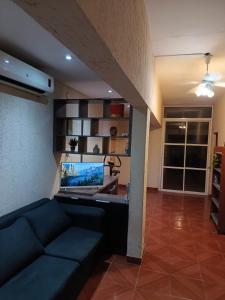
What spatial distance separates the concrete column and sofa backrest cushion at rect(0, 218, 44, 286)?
1209mm

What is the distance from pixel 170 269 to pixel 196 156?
4623 mm

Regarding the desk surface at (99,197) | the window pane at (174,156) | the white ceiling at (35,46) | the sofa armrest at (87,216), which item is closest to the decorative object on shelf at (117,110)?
the white ceiling at (35,46)

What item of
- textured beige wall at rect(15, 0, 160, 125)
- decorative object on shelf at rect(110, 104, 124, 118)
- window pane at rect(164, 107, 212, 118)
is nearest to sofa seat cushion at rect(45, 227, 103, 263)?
decorative object on shelf at rect(110, 104, 124, 118)

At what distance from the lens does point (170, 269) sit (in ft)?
9.55

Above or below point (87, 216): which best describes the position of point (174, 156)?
above

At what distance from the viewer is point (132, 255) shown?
119 inches

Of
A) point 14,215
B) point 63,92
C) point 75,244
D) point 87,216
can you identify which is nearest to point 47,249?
point 75,244

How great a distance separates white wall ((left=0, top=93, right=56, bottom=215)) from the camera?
2461 mm

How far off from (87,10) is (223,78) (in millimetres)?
3732

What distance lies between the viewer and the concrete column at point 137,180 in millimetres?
2896

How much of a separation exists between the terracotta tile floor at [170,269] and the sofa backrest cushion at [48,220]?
2.23ft

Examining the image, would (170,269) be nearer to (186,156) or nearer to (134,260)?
(134,260)

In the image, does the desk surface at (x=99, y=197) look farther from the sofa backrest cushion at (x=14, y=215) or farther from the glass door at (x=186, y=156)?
the glass door at (x=186, y=156)

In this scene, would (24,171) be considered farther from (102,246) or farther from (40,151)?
(102,246)
